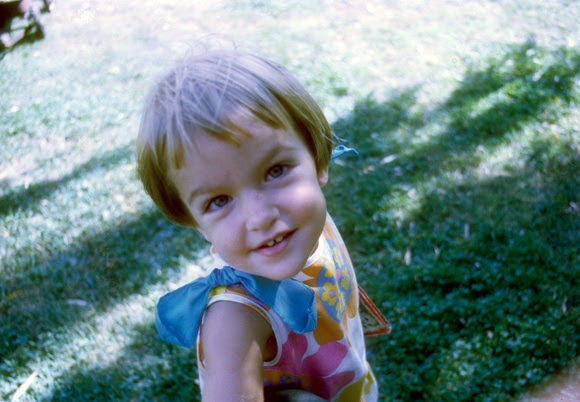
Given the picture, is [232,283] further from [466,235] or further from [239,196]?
[466,235]

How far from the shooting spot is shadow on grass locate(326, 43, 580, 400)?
101 inches


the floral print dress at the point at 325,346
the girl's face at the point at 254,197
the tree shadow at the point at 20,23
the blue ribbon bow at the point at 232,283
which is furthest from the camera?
the tree shadow at the point at 20,23

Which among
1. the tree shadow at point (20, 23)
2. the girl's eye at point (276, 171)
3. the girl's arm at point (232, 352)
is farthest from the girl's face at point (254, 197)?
the tree shadow at point (20, 23)

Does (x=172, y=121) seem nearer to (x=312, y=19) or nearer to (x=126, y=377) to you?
(x=126, y=377)

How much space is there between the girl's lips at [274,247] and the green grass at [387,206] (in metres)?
0.59

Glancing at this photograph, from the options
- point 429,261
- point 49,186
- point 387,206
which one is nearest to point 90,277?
point 49,186

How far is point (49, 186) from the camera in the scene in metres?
4.06

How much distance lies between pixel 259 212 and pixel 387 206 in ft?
7.36

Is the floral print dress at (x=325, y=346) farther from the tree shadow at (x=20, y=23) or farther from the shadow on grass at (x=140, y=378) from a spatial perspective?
the tree shadow at (x=20, y=23)

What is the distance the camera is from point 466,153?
373 centimetres

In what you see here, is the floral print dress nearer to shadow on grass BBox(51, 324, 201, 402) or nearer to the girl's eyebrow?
the girl's eyebrow

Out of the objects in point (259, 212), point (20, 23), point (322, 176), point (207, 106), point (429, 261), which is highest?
point (207, 106)

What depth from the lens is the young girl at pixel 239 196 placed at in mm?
1265

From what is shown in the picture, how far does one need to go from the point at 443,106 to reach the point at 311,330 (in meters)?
3.15
